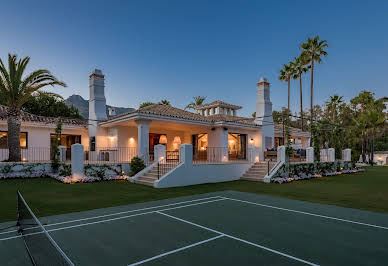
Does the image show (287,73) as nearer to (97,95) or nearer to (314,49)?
(314,49)

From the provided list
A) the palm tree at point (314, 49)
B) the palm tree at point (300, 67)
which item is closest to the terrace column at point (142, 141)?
the palm tree at point (314, 49)

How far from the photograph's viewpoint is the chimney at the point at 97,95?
1877 centimetres

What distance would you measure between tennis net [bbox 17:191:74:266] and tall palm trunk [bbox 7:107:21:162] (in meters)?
10.9

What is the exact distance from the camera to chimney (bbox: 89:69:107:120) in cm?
1877

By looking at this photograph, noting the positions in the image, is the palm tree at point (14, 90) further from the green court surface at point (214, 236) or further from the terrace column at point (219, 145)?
the terrace column at point (219, 145)

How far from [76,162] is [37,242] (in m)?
9.82

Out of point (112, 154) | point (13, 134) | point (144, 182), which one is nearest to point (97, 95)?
point (112, 154)

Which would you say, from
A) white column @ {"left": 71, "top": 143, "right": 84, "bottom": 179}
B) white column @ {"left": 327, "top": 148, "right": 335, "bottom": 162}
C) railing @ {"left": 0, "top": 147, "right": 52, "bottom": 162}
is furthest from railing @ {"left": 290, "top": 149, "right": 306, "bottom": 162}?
railing @ {"left": 0, "top": 147, "right": 52, "bottom": 162}

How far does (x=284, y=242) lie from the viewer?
4684 millimetres

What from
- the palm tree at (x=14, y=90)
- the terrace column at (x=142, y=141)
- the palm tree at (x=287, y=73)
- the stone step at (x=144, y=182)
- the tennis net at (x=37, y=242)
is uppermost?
the palm tree at (x=287, y=73)

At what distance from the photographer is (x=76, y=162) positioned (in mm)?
13359

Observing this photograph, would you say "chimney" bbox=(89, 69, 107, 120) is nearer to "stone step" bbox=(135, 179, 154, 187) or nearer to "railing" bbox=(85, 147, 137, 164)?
"railing" bbox=(85, 147, 137, 164)

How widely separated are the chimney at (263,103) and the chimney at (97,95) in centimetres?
1369

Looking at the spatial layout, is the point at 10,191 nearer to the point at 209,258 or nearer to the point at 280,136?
the point at 209,258
